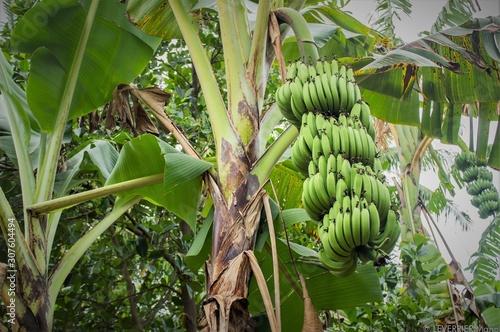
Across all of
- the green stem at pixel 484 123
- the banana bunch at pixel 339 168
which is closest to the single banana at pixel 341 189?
the banana bunch at pixel 339 168

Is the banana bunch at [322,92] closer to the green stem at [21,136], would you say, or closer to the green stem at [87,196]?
the green stem at [87,196]

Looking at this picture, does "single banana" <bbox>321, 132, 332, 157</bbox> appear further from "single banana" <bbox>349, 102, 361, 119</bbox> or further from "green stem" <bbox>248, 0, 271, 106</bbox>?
"green stem" <bbox>248, 0, 271, 106</bbox>

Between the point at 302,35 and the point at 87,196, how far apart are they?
61 cm

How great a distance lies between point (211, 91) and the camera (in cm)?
122

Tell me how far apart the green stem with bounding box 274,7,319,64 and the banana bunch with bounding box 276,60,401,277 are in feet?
0.10

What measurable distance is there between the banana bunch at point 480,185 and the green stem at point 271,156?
1.40 m

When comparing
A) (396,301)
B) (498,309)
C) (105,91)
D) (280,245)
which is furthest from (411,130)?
(105,91)

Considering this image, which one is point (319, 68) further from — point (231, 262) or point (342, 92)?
point (231, 262)

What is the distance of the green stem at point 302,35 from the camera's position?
102cm

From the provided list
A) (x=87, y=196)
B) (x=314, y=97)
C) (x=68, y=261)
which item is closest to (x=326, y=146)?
(x=314, y=97)

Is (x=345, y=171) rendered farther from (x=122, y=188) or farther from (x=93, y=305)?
(x=93, y=305)

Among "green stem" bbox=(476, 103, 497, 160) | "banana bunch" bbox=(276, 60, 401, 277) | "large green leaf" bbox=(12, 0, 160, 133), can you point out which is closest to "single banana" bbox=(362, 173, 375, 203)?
"banana bunch" bbox=(276, 60, 401, 277)

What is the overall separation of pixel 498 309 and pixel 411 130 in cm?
103

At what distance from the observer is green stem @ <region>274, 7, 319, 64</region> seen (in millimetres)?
1020
